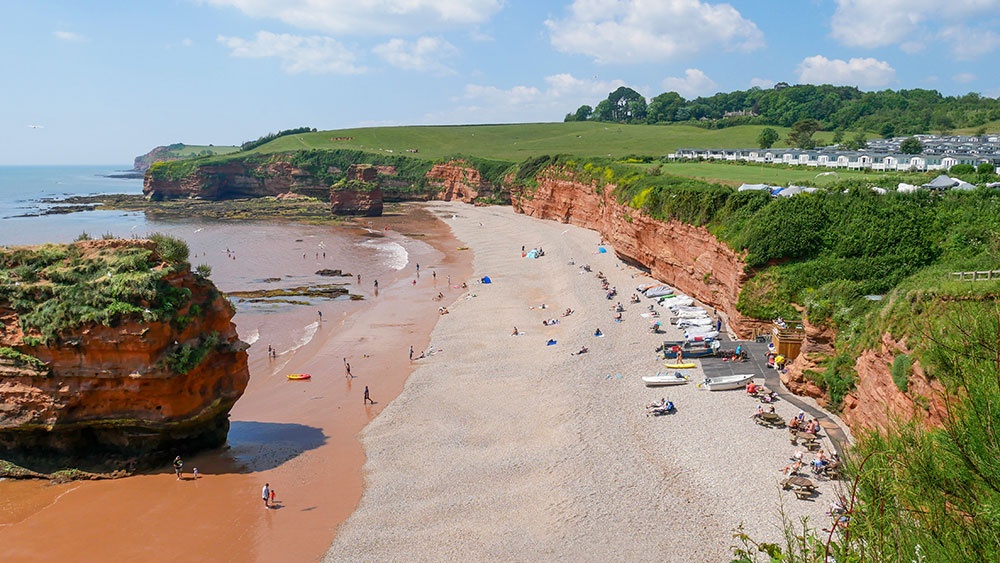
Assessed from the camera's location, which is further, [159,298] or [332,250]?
[332,250]

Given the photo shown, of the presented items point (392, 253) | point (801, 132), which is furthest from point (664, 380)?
point (801, 132)

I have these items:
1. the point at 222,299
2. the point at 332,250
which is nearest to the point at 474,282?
the point at 332,250

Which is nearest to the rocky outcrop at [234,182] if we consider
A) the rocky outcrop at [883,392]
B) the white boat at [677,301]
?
the white boat at [677,301]

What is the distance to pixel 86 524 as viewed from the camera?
1762 cm

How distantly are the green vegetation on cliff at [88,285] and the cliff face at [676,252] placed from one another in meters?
26.6

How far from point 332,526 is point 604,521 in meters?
8.20

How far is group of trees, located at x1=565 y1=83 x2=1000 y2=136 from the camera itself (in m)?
106

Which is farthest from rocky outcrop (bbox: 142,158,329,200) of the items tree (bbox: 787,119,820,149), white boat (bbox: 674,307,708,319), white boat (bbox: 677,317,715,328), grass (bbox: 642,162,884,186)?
white boat (bbox: 677,317,715,328)

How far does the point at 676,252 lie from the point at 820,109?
112 metres

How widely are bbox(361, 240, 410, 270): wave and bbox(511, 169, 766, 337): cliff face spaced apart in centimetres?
2144

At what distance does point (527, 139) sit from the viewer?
506 ft

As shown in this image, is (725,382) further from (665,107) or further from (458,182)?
(665,107)

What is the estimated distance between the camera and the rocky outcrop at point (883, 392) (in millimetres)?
13259

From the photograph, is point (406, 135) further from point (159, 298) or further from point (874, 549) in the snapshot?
point (874, 549)
